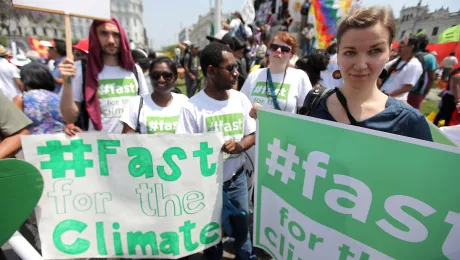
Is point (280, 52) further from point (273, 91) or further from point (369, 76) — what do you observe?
point (369, 76)

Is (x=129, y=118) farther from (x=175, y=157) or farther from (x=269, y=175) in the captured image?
(x=269, y=175)

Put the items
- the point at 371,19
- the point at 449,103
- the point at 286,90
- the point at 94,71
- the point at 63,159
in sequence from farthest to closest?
the point at 449,103, the point at 286,90, the point at 94,71, the point at 63,159, the point at 371,19

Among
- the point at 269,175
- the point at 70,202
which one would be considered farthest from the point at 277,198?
the point at 70,202

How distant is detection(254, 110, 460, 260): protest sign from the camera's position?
0.82 m

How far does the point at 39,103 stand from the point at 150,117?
46.3 inches

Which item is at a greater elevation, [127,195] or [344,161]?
[344,161]

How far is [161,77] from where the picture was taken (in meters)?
1.91

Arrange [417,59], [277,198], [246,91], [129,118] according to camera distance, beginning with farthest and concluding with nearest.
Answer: [417,59]
[246,91]
[129,118]
[277,198]

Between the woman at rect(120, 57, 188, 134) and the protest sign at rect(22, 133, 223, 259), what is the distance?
26 centimetres

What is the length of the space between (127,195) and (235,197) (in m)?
0.75

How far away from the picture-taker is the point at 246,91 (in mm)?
2750

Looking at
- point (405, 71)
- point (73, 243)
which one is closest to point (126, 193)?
point (73, 243)

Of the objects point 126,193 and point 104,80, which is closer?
point 126,193

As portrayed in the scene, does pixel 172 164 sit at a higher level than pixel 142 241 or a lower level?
higher
